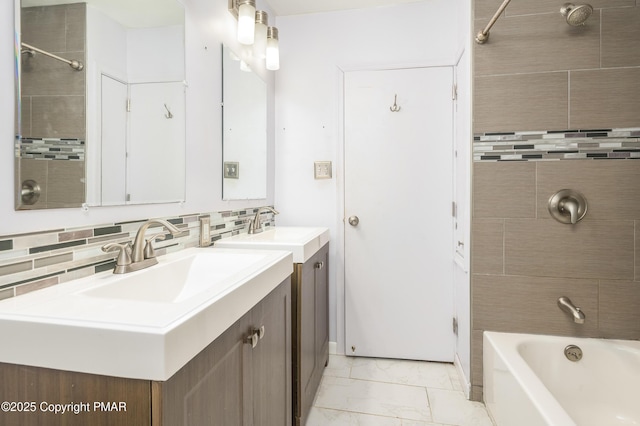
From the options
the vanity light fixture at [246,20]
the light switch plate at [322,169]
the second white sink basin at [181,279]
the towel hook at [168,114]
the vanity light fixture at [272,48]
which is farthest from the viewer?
the light switch plate at [322,169]

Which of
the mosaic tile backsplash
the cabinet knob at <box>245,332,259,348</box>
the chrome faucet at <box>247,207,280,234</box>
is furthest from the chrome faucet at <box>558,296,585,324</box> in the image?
the mosaic tile backsplash

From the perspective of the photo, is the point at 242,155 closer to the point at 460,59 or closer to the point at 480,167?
the point at 480,167

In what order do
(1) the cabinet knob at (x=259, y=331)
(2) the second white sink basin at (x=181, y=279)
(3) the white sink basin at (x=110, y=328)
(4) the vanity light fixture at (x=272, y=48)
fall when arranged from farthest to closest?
1. (4) the vanity light fixture at (x=272, y=48)
2. (1) the cabinet knob at (x=259, y=331)
3. (2) the second white sink basin at (x=181, y=279)
4. (3) the white sink basin at (x=110, y=328)

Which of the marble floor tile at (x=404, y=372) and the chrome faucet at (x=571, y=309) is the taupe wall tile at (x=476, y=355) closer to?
the marble floor tile at (x=404, y=372)

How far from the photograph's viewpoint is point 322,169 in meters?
2.41

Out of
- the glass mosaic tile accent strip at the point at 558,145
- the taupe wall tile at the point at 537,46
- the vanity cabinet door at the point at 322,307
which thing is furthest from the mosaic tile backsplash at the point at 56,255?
the taupe wall tile at the point at 537,46

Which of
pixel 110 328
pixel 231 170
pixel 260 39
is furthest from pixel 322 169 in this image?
pixel 110 328

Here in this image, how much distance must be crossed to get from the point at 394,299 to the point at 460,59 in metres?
1.65

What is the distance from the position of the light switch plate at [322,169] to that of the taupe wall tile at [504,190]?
98 cm

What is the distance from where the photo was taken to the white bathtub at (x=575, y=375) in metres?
1.47

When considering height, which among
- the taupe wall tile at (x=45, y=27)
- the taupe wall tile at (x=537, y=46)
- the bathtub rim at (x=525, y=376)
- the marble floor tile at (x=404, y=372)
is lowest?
the marble floor tile at (x=404, y=372)

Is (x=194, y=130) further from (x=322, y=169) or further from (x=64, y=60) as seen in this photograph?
(x=322, y=169)

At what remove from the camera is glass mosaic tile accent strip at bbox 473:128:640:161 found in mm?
1667

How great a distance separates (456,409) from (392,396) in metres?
0.34
